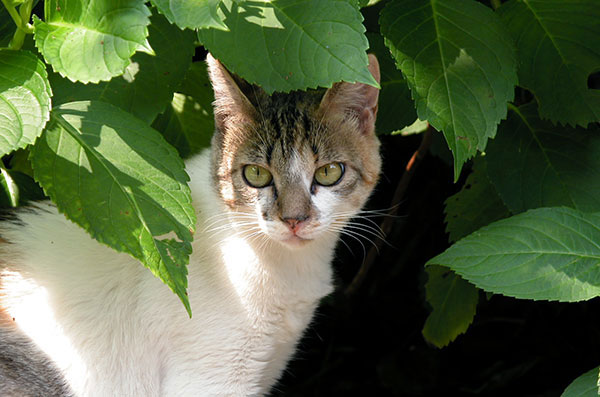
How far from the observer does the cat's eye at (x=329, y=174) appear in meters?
2.15

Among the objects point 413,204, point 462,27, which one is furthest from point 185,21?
point 413,204

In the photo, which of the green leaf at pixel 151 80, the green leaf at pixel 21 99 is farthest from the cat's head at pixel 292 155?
the green leaf at pixel 21 99

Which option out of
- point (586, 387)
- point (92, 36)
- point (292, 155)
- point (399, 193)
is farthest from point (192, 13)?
point (399, 193)

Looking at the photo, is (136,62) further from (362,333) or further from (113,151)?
(362,333)

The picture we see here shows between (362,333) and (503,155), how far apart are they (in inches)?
64.1

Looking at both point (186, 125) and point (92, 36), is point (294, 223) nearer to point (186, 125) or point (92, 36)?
point (186, 125)

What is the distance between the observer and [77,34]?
1.63m

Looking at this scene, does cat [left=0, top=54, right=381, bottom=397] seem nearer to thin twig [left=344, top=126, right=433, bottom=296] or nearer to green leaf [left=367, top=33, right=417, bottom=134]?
green leaf [left=367, top=33, right=417, bottom=134]

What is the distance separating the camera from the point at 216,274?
211cm

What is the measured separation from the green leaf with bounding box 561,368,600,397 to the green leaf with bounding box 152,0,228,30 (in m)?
1.33

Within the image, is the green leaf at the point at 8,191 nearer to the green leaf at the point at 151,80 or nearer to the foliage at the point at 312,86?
the foliage at the point at 312,86

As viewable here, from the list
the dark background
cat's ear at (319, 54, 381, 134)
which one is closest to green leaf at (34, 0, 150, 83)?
cat's ear at (319, 54, 381, 134)

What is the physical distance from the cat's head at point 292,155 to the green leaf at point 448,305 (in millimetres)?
560

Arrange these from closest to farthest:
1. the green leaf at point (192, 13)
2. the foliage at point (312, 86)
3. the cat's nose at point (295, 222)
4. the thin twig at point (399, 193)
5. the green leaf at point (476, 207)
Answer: the green leaf at point (192, 13) → the foliage at point (312, 86) → the cat's nose at point (295, 222) → the green leaf at point (476, 207) → the thin twig at point (399, 193)
